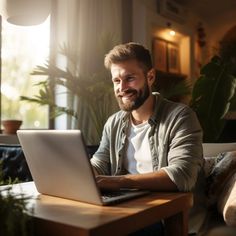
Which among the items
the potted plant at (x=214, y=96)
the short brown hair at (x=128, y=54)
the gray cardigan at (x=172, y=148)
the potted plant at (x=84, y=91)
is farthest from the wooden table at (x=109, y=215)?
the potted plant at (x=84, y=91)

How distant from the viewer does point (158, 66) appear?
13.2 ft

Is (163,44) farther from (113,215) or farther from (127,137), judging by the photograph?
(113,215)

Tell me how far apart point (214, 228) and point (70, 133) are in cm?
84

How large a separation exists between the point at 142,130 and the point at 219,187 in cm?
43

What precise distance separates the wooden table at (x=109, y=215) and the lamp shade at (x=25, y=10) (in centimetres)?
85

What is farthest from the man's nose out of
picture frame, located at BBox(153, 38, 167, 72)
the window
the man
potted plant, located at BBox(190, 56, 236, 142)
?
picture frame, located at BBox(153, 38, 167, 72)

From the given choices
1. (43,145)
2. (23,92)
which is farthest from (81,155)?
(23,92)

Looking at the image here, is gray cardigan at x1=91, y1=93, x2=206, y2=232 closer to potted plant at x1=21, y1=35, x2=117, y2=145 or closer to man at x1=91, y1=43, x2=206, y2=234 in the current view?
man at x1=91, y1=43, x2=206, y2=234

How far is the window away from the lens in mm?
3197

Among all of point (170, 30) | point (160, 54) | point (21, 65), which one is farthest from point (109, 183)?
point (170, 30)

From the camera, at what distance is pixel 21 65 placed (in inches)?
129

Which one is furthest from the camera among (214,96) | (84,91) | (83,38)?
(83,38)

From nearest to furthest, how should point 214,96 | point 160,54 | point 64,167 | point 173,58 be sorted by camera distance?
point 64,167 → point 214,96 → point 160,54 → point 173,58

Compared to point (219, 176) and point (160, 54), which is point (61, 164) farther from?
point (160, 54)
